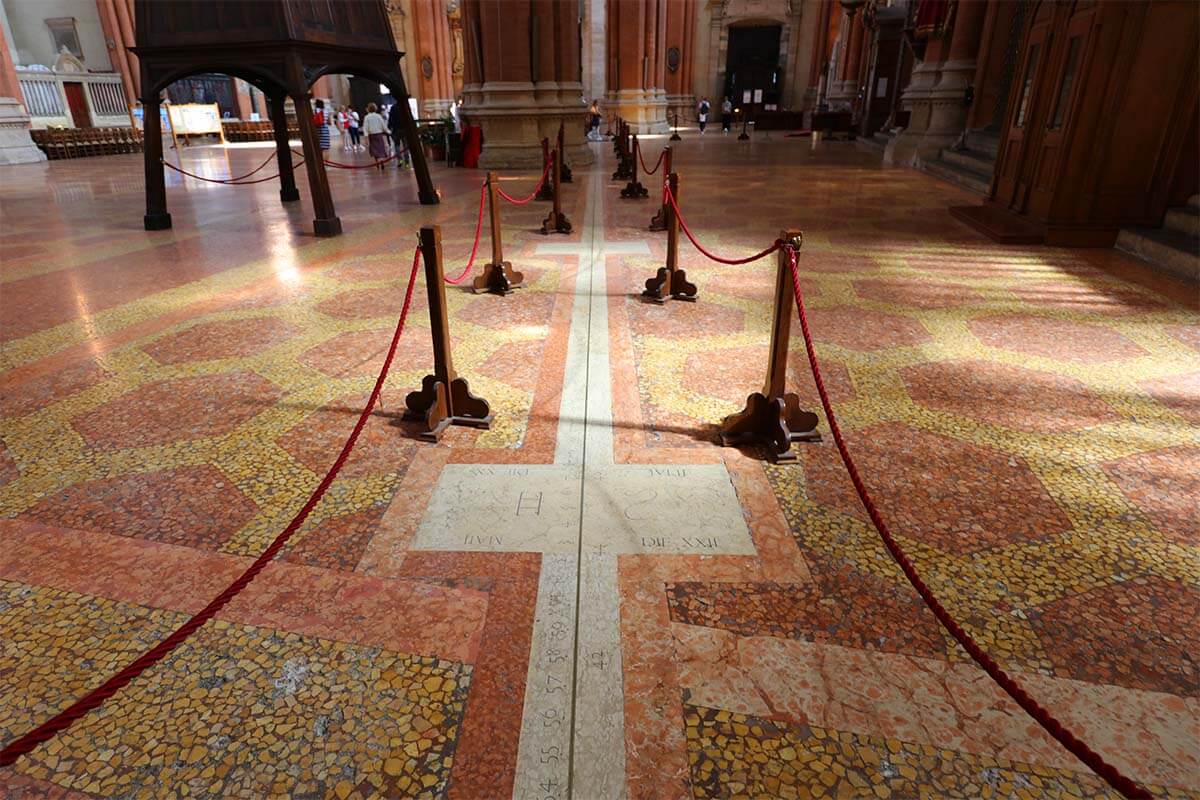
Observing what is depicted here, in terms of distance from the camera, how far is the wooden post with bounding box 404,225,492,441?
3.14 metres

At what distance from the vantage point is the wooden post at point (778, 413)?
2998 mm

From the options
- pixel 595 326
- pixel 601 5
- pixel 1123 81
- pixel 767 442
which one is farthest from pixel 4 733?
pixel 601 5

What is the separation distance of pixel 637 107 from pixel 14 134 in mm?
17851

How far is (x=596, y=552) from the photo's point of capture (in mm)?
2342

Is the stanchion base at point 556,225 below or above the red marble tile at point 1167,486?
above

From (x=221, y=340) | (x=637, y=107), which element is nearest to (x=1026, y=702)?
(x=221, y=340)

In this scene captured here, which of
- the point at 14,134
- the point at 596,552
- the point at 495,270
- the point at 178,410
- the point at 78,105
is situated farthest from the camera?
the point at 78,105

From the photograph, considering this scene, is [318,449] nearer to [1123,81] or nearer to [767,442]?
[767,442]

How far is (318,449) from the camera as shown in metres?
3.08

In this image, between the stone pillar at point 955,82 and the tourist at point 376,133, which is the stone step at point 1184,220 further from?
the tourist at point 376,133

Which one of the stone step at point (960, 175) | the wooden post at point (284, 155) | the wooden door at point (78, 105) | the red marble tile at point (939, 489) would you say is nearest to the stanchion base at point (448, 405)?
the red marble tile at point (939, 489)

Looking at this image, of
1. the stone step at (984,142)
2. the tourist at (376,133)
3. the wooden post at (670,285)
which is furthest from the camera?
the tourist at (376,133)

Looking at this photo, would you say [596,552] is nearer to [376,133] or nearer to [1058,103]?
[1058,103]

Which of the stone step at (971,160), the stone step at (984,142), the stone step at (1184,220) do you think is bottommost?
the stone step at (1184,220)
